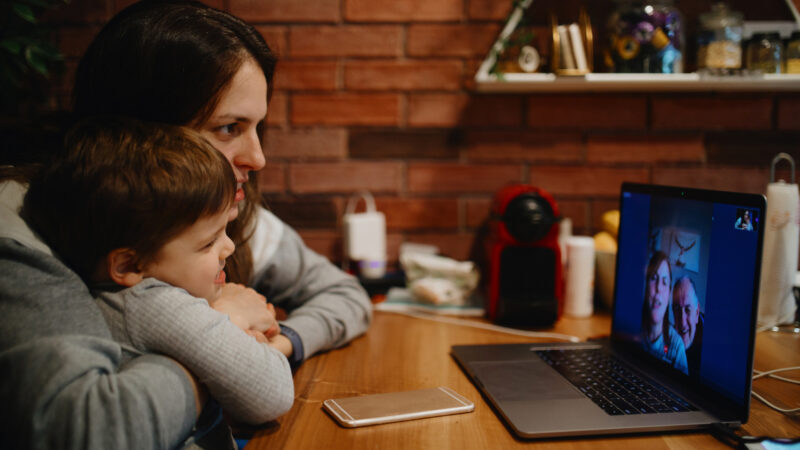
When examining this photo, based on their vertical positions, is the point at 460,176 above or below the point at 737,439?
above

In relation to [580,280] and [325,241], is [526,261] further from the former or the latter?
[325,241]

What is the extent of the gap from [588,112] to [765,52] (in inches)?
18.1

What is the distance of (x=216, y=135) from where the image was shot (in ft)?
3.45

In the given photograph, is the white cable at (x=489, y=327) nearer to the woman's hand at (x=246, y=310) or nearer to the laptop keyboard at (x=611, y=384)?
the laptop keyboard at (x=611, y=384)

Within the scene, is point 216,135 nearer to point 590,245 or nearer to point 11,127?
point 11,127

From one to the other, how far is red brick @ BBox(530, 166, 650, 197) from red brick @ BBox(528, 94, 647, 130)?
0.12m

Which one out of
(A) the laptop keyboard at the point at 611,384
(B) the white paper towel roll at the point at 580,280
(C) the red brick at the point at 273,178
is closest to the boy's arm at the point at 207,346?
(A) the laptop keyboard at the point at 611,384

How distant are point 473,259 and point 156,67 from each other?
3.63ft

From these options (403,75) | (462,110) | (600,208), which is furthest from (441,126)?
(600,208)

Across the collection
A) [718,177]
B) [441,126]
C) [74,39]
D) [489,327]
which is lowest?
[489,327]

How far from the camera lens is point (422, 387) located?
102 centimetres

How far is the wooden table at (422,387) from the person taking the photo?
82cm

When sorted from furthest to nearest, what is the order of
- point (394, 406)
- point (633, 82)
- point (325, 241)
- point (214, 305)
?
point (325, 241) → point (633, 82) → point (214, 305) → point (394, 406)

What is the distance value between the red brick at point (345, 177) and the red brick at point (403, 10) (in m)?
0.41
